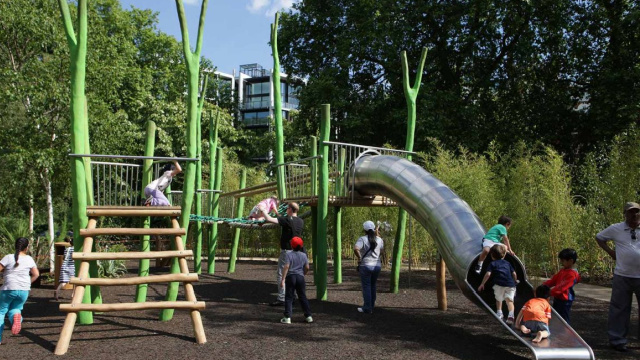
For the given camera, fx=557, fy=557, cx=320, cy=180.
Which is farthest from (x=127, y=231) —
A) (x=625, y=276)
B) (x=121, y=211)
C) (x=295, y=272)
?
(x=625, y=276)

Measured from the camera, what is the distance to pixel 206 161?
25359mm

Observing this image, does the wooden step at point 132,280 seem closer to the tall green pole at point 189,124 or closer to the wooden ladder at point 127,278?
the wooden ladder at point 127,278

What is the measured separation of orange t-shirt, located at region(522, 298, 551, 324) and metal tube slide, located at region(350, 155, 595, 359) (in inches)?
7.6

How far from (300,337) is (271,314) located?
1.49 metres

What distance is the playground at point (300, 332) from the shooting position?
539 cm

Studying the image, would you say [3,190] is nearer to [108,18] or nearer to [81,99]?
[81,99]

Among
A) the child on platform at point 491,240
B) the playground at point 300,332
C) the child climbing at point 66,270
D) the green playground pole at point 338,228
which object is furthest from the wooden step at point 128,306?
the green playground pole at point 338,228

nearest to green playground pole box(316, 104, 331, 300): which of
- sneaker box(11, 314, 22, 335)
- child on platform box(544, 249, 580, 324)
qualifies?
child on platform box(544, 249, 580, 324)

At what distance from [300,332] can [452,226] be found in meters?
2.17

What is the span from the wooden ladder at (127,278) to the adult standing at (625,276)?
426 cm

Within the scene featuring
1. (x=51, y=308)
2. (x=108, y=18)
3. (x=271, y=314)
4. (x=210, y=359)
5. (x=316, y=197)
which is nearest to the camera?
(x=210, y=359)

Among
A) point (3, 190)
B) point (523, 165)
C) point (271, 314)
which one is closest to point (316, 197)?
point (271, 314)

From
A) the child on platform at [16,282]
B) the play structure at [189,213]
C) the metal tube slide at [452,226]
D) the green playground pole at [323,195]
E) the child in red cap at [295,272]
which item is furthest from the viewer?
the green playground pole at [323,195]

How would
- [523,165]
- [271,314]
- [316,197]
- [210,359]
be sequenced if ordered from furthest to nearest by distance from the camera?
[523,165] → [316,197] → [271,314] → [210,359]
